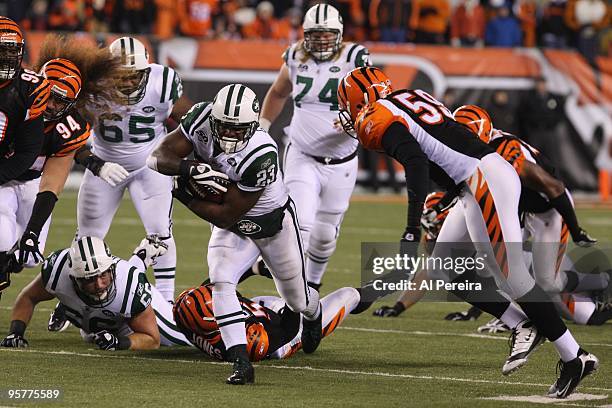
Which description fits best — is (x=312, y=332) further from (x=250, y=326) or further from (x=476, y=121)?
(x=476, y=121)

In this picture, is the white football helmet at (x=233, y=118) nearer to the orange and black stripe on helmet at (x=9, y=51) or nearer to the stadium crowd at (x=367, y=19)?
the orange and black stripe on helmet at (x=9, y=51)

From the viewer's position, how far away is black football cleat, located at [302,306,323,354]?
6758 mm

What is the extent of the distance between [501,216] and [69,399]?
2.16 m

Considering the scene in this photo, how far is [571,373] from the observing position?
18.2 feet

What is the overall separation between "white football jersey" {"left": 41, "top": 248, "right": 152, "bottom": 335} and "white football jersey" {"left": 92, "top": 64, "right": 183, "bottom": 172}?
1339 mm

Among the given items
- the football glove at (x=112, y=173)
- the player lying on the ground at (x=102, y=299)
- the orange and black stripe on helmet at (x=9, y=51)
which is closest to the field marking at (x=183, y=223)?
the football glove at (x=112, y=173)

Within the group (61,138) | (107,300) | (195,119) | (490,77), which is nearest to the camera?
(195,119)

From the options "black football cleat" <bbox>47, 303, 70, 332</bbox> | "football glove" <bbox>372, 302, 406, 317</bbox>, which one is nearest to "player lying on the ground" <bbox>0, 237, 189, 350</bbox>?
"black football cleat" <bbox>47, 303, 70, 332</bbox>

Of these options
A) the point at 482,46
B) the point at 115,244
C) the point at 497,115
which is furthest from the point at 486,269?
the point at 482,46

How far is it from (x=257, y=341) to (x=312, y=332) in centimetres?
42

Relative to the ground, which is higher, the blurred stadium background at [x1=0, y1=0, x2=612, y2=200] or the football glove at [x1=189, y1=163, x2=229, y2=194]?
the football glove at [x1=189, y1=163, x2=229, y2=194]

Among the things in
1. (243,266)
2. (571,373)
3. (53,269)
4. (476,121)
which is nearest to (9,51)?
(53,269)

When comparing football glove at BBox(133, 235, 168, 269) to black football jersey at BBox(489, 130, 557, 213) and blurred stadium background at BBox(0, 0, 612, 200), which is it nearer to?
black football jersey at BBox(489, 130, 557, 213)

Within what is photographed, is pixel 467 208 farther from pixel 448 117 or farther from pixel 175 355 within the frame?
pixel 175 355
